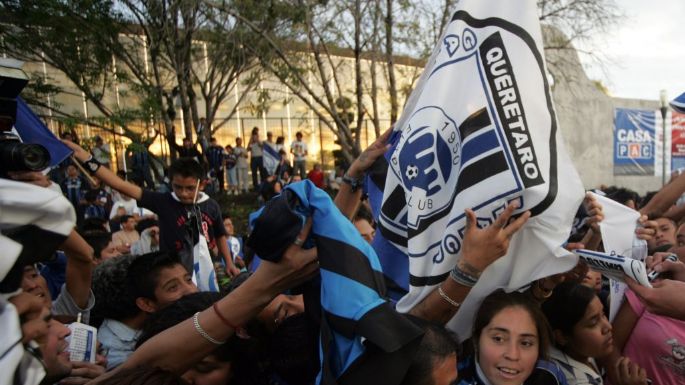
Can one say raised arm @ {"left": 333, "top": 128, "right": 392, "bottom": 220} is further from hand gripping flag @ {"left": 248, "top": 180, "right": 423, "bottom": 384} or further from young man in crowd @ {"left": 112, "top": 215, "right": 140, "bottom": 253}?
young man in crowd @ {"left": 112, "top": 215, "right": 140, "bottom": 253}

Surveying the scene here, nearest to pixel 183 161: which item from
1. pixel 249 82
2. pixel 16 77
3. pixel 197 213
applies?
pixel 197 213

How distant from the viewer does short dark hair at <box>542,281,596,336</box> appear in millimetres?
2092

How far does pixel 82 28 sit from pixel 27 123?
8.14 m

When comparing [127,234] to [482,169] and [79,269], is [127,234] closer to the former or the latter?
[79,269]

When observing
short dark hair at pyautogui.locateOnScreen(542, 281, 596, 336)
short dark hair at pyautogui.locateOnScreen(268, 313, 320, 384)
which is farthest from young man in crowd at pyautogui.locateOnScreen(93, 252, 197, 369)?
short dark hair at pyautogui.locateOnScreen(542, 281, 596, 336)

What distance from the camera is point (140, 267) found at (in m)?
2.41

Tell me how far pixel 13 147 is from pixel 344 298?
1.13 meters

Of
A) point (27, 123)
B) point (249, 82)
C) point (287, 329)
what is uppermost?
point (249, 82)

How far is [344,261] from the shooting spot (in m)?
1.27

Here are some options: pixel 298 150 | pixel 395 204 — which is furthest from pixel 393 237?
pixel 298 150

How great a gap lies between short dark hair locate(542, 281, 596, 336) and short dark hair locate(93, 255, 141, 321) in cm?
185

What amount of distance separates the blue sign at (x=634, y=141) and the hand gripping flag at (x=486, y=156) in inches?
697

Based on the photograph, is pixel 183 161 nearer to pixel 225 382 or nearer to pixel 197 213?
pixel 197 213

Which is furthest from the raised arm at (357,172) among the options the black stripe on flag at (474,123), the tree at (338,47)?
the tree at (338,47)
